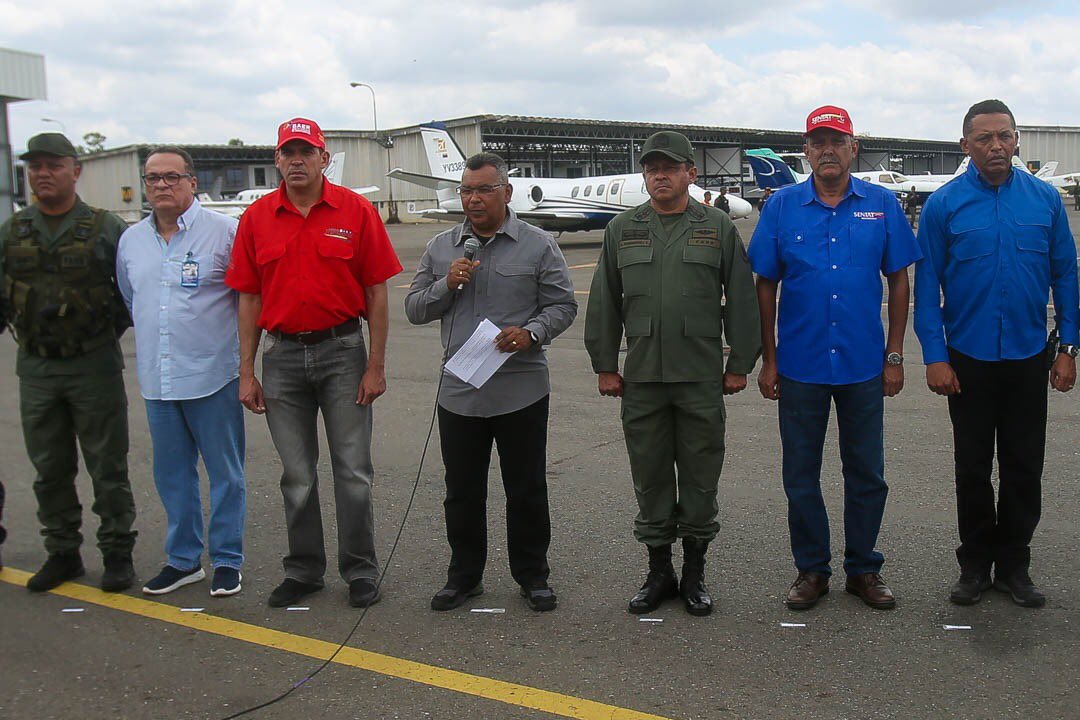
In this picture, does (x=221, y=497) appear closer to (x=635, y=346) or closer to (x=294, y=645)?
(x=294, y=645)

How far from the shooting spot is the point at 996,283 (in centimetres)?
418

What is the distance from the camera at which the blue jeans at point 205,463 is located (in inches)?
185

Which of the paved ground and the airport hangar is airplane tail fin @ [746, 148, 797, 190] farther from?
the paved ground

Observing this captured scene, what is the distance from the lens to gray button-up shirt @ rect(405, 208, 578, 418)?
4418 millimetres

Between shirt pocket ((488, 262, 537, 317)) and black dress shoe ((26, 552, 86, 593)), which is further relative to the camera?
black dress shoe ((26, 552, 86, 593))

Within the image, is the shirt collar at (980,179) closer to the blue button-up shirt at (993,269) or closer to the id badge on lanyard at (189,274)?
the blue button-up shirt at (993,269)

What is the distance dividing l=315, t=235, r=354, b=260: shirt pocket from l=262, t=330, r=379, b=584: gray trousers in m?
0.38

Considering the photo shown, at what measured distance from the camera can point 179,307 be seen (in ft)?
15.1

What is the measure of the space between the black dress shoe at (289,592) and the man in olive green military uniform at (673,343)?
1526 mm

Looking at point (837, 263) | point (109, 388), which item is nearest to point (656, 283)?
point (837, 263)

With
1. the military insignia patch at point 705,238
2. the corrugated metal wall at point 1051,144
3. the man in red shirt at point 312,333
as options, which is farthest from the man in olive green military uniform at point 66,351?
the corrugated metal wall at point 1051,144

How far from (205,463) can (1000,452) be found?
362cm

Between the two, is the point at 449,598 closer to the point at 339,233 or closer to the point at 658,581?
the point at 658,581

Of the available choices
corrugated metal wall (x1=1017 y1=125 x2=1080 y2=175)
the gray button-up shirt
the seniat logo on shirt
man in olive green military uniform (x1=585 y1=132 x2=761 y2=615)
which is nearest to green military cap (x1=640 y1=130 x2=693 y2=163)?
man in olive green military uniform (x1=585 y1=132 x2=761 y2=615)
